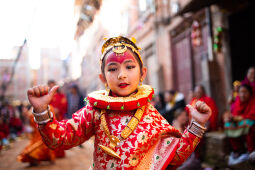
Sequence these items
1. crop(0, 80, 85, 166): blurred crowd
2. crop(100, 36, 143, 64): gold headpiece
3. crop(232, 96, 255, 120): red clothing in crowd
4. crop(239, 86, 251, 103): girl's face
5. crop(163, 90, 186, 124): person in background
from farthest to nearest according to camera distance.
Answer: crop(163, 90, 186, 124): person in background
crop(0, 80, 85, 166): blurred crowd
crop(239, 86, 251, 103): girl's face
crop(232, 96, 255, 120): red clothing in crowd
crop(100, 36, 143, 64): gold headpiece

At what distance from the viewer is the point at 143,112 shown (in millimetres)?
1992

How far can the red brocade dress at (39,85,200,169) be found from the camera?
180 centimetres

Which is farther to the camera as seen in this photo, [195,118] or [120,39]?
[120,39]

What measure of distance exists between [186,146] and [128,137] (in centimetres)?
42

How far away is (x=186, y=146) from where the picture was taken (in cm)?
186

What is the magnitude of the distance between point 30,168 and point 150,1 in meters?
9.79

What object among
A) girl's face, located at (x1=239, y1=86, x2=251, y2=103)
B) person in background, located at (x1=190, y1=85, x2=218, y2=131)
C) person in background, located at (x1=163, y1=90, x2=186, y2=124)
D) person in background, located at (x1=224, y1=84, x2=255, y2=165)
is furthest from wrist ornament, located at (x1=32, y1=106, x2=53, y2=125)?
person in background, located at (x1=163, y1=90, x2=186, y2=124)

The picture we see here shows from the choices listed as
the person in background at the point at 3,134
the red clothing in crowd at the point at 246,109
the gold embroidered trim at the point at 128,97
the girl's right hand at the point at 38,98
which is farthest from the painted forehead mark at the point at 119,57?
the person in background at the point at 3,134

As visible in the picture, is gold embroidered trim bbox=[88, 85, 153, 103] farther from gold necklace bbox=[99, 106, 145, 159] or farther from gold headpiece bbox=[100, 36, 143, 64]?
gold headpiece bbox=[100, 36, 143, 64]

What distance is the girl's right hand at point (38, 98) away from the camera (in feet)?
5.70

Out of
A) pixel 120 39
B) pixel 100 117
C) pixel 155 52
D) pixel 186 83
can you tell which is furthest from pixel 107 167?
pixel 155 52

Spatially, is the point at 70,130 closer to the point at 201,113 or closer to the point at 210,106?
the point at 201,113

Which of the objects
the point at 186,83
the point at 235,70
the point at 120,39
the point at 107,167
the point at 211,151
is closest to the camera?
the point at 107,167

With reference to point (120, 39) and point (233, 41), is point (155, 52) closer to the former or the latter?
point (233, 41)
